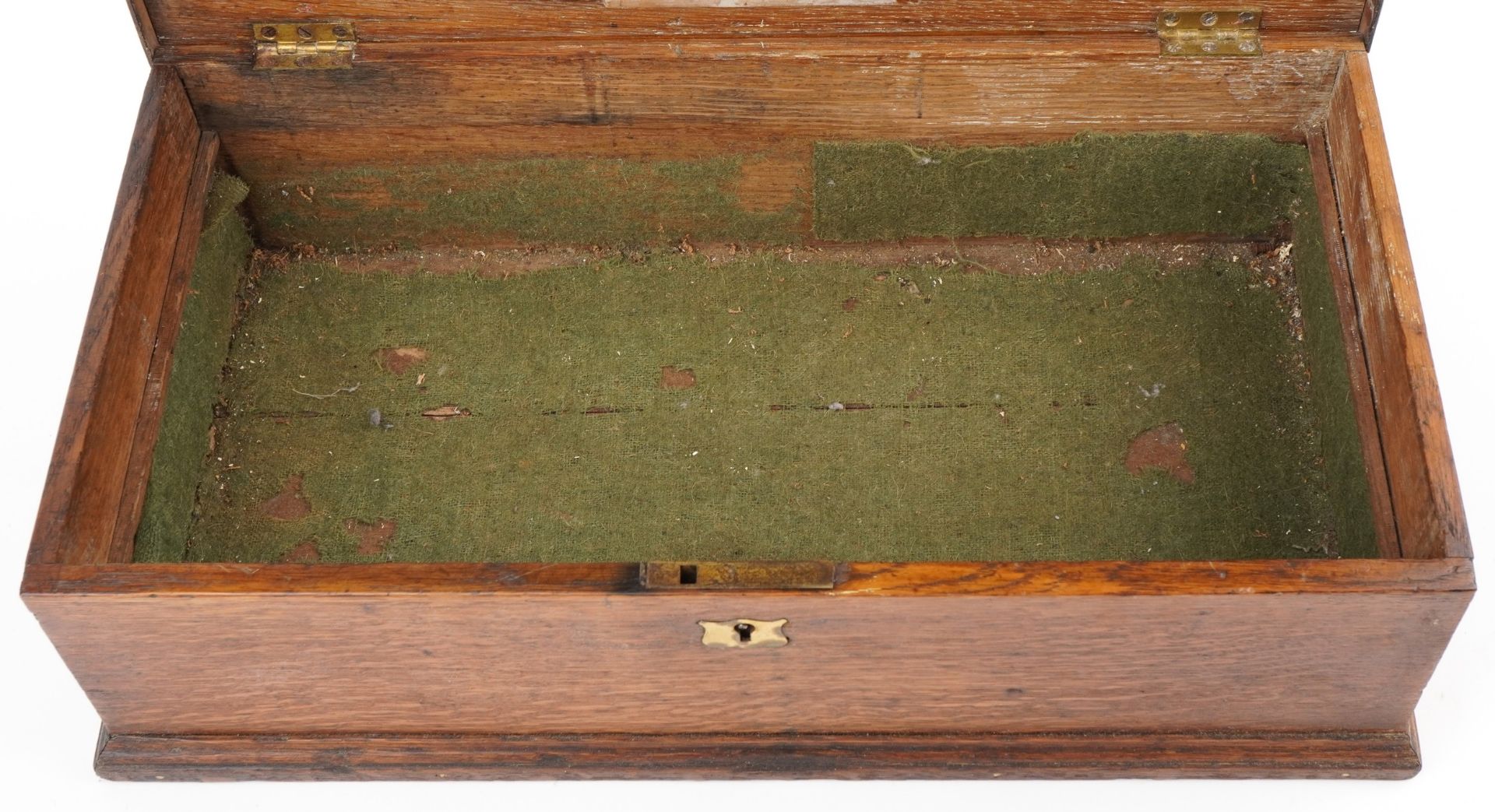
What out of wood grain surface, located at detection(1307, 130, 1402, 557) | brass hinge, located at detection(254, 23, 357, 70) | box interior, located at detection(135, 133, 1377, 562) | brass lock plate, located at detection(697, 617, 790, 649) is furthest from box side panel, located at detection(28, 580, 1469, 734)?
brass hinge, located at detection(254, 23, 357, 70)

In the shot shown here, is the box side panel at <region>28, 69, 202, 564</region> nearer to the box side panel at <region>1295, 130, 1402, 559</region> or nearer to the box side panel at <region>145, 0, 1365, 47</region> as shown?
the box side panel at <region>145, 0, 1365, 47</region>

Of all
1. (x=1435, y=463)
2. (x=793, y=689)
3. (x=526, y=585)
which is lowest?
(x=793, y=689)

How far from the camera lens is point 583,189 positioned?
3.51 metres

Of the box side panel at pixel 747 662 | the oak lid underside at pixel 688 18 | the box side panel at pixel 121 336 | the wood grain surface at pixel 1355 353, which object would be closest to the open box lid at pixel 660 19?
the oak lid underside at pixel 688 18

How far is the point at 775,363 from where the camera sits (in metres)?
3.45

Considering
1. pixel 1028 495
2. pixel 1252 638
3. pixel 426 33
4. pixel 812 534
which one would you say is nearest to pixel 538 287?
pixel 426 33

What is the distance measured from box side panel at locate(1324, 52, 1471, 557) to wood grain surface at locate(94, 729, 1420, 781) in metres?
0.39

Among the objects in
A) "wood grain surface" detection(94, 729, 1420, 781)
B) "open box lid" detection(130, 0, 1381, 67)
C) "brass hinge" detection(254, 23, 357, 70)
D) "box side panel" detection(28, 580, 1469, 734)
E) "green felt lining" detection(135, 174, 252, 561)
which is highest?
"open box lid" detection(130, 0, 1381, 67)

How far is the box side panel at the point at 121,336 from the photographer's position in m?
2.66

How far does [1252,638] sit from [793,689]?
0.70m

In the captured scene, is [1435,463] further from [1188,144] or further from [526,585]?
[526,585]

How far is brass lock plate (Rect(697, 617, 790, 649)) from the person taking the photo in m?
2.58

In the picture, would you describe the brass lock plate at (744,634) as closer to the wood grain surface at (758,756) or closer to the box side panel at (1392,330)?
the wood grain surface at (758,756)

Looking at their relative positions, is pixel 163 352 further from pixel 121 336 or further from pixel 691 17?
pixel 691 17
